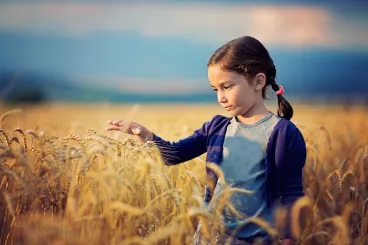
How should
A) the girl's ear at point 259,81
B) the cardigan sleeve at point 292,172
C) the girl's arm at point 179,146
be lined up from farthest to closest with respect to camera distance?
the girl's arm at point 179,146 < the girl's ear at point 259,81 < the cardigan sleeve at point 292,172

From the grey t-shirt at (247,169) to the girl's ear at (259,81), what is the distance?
5.7 inches

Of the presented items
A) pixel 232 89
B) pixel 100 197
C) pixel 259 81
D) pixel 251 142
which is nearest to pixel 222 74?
pixel 232 89

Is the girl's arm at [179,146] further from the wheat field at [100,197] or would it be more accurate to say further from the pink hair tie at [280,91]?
the pink hair tie at [280,91]

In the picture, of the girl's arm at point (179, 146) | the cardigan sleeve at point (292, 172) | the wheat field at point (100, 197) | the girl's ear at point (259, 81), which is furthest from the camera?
the girl's arm at point (179, 146)

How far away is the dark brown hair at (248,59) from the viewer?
8.23 feet

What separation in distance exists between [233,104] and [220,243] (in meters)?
0.61

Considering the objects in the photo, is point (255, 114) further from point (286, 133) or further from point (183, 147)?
point (183, 147)

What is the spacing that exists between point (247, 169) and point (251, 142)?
13 cm

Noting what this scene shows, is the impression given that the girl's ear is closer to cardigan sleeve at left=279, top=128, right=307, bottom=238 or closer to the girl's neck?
the girl's neck

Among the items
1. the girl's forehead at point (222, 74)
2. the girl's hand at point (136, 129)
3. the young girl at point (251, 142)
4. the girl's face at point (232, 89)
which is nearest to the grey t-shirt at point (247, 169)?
the young girl at point (251, 142)

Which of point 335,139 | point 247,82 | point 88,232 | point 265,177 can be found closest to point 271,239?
point 265,177

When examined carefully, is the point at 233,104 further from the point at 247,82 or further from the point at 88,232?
the point at 88,232

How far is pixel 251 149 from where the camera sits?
2535 millimetres

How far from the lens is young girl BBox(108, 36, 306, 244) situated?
2467 millimetres
